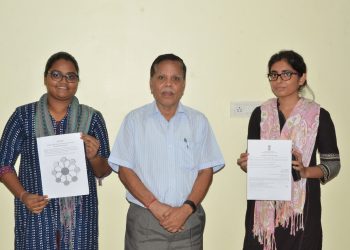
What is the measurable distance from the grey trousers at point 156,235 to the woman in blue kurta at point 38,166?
0.24 m

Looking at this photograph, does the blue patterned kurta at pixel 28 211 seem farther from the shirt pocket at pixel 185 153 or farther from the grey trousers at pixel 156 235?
the shirt pocket at pixel 185 153

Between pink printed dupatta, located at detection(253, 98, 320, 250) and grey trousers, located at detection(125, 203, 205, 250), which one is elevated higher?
pink printed dupatta, located at detection(253, 98, 320, 250)

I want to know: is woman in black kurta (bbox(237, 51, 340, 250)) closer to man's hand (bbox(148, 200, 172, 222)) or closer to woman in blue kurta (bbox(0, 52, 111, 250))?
man's hand (bbox(148, 200, 172, 222))

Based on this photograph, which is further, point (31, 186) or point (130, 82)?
point (130, 82)

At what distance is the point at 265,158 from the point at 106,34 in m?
1.38

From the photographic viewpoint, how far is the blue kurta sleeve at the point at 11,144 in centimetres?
224

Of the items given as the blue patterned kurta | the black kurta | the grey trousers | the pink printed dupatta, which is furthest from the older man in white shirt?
the black kurta

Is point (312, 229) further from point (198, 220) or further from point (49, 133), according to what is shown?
point (49, 133)

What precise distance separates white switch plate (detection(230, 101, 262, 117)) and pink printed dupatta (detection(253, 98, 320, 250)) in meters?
0.45

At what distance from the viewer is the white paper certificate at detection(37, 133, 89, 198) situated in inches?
84.9

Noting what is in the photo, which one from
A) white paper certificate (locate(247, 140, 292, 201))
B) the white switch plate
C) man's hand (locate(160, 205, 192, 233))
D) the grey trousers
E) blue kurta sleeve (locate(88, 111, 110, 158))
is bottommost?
the grey trousers

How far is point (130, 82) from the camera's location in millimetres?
2836

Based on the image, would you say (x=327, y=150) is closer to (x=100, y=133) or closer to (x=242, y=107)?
(x=242, y=107)

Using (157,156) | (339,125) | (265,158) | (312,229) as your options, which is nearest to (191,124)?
(157,156)
